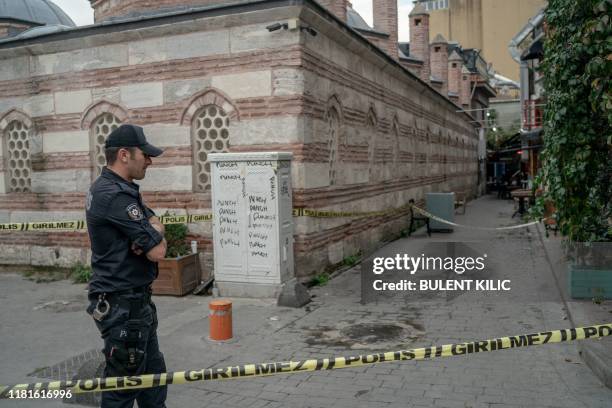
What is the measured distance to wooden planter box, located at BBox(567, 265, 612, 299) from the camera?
791 cm

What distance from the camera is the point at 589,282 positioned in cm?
800

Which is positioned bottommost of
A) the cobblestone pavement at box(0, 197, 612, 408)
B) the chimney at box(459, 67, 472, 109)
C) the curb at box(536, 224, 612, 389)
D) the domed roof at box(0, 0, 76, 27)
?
the cobblestone pavement at box(0, 197, 612, 408)

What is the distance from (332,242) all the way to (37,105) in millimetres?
6558

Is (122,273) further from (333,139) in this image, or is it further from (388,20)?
(388,20)

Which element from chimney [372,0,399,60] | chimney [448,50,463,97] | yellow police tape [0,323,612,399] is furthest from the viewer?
chimney [448,50,463,97]

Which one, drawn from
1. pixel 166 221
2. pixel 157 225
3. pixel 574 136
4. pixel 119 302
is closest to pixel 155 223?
pixel 157 225

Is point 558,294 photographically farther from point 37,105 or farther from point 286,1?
point 37,105

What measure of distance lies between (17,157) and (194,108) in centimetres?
471

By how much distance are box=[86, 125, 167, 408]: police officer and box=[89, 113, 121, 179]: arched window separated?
7.61 metres

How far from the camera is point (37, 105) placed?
455 inches

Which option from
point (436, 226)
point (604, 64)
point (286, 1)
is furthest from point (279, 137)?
point (436, 226)

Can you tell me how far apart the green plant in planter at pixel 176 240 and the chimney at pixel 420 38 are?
47.6 feet

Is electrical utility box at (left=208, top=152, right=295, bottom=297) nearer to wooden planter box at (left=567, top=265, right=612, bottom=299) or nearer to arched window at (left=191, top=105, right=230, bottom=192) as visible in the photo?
arched window at (left=191, top=105, right=230, bottom=192)

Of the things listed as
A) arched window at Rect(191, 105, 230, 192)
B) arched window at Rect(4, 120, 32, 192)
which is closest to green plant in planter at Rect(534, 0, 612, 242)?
arched window at Rect(191, 105, 230, 192)
